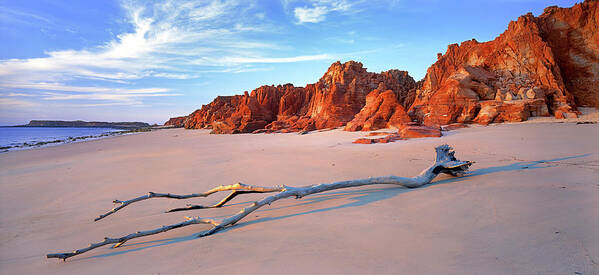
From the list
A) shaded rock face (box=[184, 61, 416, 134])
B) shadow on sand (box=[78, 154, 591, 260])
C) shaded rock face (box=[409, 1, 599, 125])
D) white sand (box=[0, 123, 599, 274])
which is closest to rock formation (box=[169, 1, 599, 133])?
shaded rock face (box=[409, 1, 599, 125])

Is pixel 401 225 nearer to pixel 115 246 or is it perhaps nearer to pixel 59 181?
pixel 115 246

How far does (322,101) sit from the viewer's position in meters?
28.0

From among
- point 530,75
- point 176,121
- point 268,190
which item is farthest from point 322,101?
point 176,121

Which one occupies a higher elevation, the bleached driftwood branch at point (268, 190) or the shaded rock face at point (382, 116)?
the shaded rock face at point (382, 116)

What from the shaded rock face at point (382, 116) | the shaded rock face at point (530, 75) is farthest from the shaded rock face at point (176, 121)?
the shaded rock face at point (530, 75)

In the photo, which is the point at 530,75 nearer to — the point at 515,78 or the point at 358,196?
the point at 515,78

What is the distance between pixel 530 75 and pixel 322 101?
17.2m

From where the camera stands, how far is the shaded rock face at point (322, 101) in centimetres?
2547

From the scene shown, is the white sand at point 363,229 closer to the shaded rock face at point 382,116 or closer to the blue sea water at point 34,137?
the shaded rock face at point 382,116

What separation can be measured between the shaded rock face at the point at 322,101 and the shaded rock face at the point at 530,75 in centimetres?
659

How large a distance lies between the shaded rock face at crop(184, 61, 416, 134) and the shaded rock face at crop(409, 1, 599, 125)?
6.59m

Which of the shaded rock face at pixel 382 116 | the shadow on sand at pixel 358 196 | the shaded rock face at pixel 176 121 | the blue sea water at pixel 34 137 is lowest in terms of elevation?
the shadow on sand at pixel 358 196

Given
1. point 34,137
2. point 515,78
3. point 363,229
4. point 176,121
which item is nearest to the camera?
point 363,229

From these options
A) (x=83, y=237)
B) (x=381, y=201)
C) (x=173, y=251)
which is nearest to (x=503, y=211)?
(x=381, y=201)
